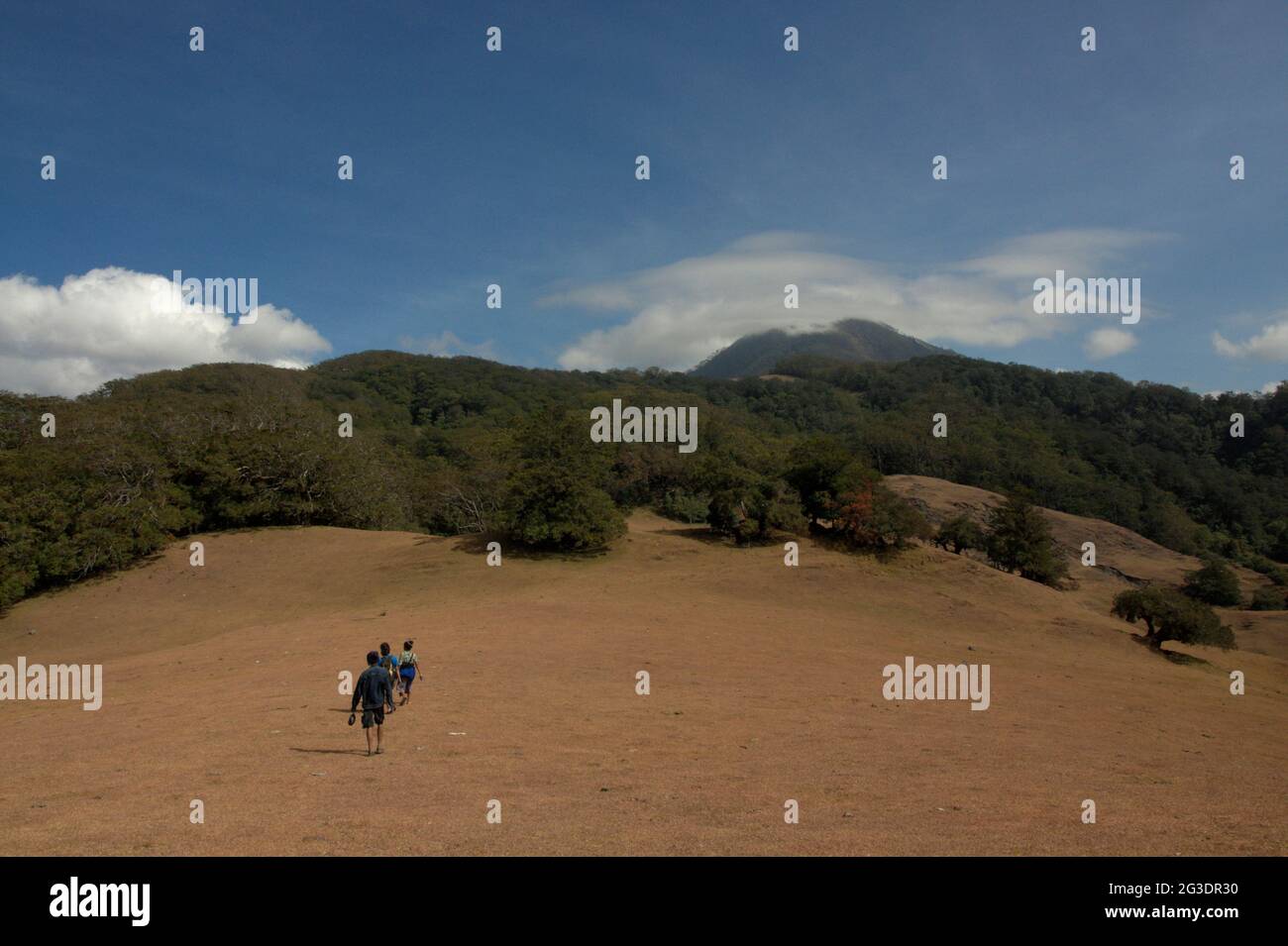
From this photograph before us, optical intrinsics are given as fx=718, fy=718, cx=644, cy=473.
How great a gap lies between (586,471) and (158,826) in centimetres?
2825

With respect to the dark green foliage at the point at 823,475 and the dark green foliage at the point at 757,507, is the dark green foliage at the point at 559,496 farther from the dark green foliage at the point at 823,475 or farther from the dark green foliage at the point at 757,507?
the dark green foliage at the point at 823,475

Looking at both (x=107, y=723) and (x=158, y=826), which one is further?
(x=107, y=723)

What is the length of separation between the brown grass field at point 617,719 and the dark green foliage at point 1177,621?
916 mm

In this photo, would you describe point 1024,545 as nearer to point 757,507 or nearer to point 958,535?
point 958,535

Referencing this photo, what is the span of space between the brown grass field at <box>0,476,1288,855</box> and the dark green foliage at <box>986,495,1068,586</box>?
6.03 metres

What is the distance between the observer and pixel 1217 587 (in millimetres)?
52125

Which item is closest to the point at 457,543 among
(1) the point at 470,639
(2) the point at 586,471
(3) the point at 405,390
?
(2) the point at 586,471

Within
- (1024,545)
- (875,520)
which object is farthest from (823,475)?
(1024,545)

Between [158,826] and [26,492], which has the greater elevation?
[26,492]

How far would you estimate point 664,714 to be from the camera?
14.1 metres

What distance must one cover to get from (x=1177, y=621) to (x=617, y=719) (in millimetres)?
26021

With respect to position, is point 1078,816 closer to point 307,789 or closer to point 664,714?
point 664,714
